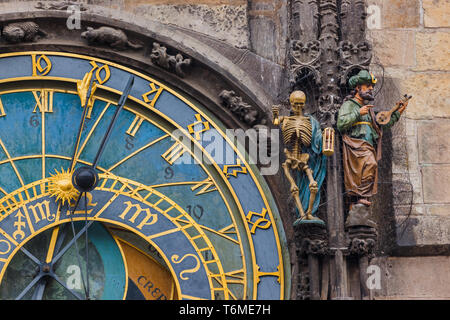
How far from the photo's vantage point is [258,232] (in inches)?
406

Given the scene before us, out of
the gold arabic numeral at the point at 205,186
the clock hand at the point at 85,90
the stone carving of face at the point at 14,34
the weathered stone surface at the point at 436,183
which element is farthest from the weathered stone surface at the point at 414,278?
the stone carving of face at the point at 14,34

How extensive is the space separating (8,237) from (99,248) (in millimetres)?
554

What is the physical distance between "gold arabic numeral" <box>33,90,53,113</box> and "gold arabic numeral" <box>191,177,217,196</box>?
3.28 ft

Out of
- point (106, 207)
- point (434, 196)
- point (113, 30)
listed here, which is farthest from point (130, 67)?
point (434, 196)

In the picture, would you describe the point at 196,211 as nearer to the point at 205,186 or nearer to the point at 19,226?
the point at 205,186

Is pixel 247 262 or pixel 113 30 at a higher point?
pixel 113 30

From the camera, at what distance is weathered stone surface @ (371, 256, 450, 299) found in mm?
10320

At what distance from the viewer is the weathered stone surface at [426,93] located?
10.8 metres

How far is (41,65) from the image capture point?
10.6 metres

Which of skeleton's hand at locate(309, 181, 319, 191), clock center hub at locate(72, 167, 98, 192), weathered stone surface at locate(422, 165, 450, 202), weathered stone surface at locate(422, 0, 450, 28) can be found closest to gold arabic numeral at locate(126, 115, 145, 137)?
clock center hub at locate(72, 167, 98, 192)

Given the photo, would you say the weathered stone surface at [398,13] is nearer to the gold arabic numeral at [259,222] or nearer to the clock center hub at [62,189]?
the gold arabic numeral at [259,222]

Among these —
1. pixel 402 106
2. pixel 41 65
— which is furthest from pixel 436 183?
pixel 41 65

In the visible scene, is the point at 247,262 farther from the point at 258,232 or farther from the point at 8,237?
the point at 8,237
